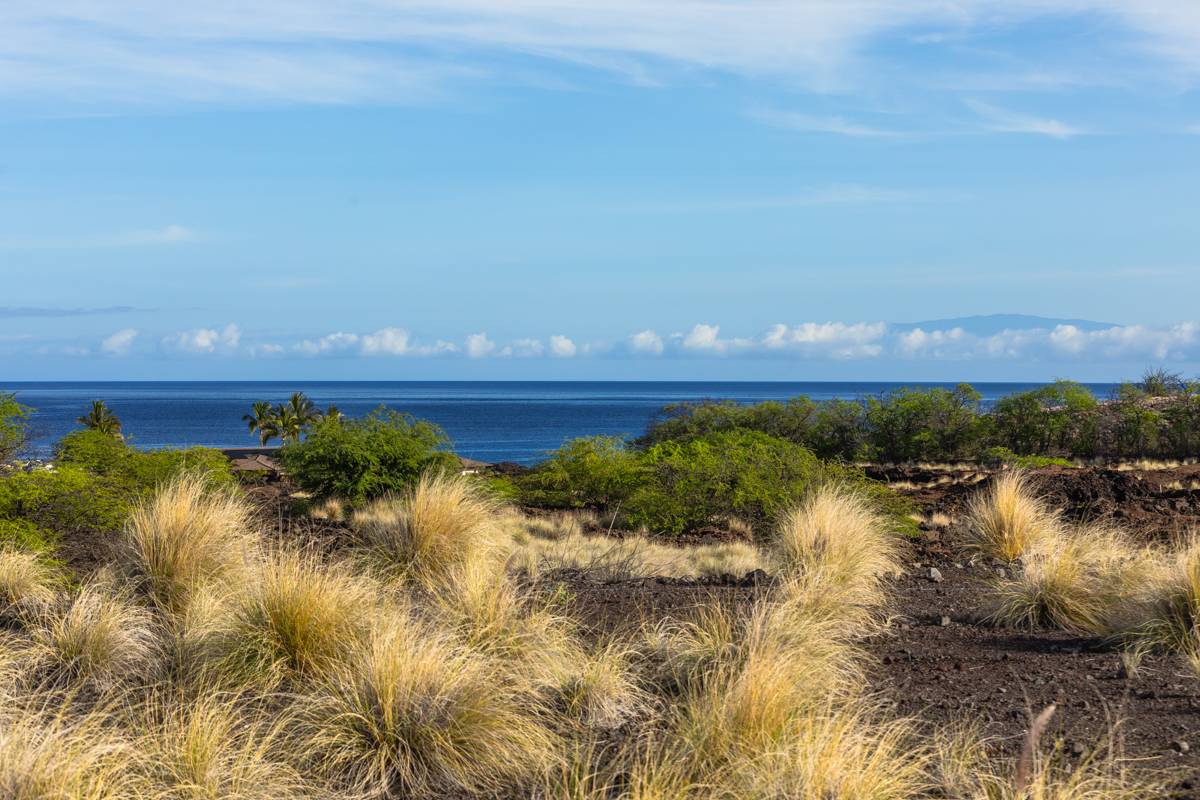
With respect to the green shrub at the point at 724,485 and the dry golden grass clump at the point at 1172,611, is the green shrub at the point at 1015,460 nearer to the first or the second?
the green shrub at the point at 724,485

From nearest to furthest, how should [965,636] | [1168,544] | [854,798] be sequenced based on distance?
[854,798], [965,636], [1168,544]

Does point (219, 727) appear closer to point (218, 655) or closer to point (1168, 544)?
point (218, 655)

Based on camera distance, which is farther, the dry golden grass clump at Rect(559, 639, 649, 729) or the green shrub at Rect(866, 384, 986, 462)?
the green shrub at Rect(866, 384, 986, 462)

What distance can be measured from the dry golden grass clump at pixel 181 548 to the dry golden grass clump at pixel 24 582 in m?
0.67

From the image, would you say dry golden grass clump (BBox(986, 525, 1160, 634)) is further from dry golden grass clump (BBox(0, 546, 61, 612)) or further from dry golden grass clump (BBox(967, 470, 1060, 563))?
dry golden grass clump (BBox(0, 546, 61, 612))

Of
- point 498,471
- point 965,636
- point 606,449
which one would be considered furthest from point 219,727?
point 498,471

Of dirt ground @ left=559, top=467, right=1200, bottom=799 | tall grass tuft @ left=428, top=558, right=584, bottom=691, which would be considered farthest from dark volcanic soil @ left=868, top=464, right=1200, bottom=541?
tall grass tuft @ left=428, top=558, right=584, bottom=691

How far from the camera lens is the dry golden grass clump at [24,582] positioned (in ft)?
30.8

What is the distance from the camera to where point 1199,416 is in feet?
104

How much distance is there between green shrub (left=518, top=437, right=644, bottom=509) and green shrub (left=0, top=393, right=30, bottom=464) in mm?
10226

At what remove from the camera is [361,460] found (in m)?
18.5

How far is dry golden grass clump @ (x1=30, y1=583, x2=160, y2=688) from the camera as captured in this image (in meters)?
7.43

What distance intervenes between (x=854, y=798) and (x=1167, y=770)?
1.65 meters

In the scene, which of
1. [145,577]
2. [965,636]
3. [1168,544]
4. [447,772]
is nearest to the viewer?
[447,772]
